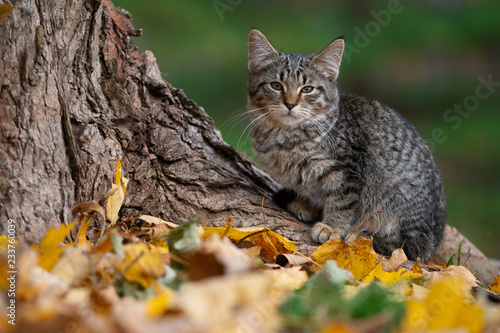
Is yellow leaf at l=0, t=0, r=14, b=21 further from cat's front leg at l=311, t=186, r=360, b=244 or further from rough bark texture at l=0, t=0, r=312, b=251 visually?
cat's front leg at l=311, t=186, r=360, b=244

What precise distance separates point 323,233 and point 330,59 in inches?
43.5

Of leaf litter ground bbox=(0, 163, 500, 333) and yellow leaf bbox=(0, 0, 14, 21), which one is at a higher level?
yellow leaf bbox=(0, 0, 14, 21)

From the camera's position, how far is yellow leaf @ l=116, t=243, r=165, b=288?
1.48 metres

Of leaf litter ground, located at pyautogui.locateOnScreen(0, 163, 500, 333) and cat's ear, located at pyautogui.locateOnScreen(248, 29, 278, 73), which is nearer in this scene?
leaf litter ground, located at pyautogui.locateOnScreen(0, 163, 500, 333)

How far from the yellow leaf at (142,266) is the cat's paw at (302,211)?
1493mm

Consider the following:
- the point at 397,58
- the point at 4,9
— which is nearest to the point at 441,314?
the point at 4,9

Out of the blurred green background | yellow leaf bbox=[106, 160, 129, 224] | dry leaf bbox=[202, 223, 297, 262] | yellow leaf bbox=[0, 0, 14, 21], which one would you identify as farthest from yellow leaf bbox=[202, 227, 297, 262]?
the blurred green background

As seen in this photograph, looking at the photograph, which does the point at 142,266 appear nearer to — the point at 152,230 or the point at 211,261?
the point at 211,261

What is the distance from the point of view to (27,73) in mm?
1912

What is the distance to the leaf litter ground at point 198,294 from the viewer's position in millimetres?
1063

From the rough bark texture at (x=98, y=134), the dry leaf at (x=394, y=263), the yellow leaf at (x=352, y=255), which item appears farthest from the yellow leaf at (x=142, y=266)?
the dry leaf at (x=394, y=263)

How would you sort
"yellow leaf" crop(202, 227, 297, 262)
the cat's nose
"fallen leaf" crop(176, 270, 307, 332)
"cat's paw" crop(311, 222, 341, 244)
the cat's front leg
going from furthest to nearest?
1. the cat's nose
2. the cat's front leg
3. "cat's paw" crop(311, 222, 341, 244)
4. "yellow leaf" crop(202, 227, 297, 262)
5. "fallen leaf" crop(176, 270, 307, 332)

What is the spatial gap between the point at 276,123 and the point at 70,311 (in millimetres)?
2071

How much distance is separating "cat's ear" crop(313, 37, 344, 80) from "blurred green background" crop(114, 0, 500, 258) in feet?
6.93
